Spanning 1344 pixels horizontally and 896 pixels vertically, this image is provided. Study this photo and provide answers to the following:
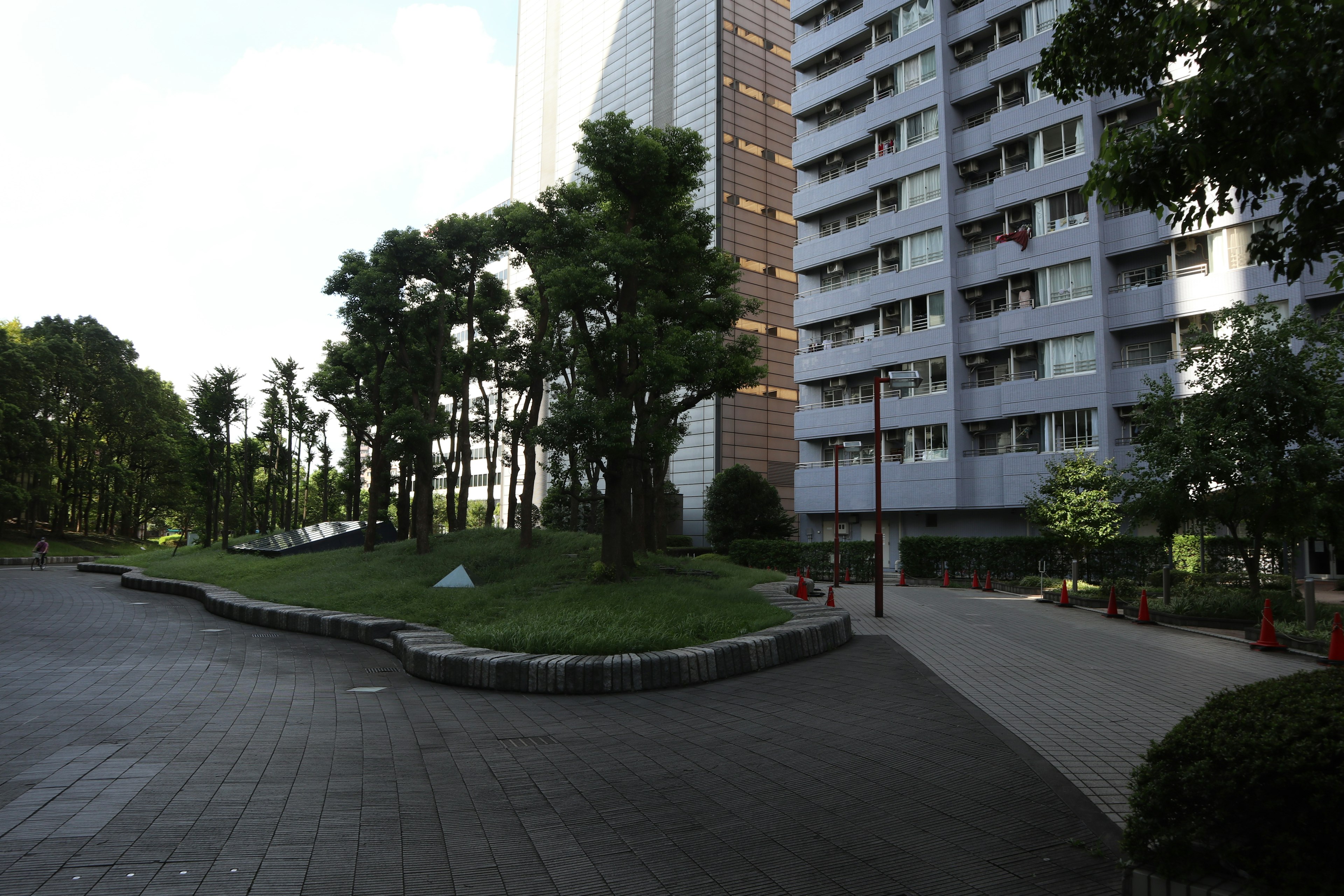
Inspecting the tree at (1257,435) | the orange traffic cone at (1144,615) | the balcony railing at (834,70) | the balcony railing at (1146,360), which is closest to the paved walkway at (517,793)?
the orange traffic cone at (1144,615)

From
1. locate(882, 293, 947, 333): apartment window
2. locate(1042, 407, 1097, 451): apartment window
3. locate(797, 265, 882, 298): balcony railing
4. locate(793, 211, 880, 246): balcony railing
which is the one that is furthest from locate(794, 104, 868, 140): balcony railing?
locate(1042, 407, 1097, 451): apartment window

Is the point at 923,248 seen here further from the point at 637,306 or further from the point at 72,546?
the point at 72,546

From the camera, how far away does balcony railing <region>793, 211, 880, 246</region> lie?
48406 millimetres

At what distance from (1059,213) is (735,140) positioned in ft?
101

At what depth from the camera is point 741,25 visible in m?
66.2

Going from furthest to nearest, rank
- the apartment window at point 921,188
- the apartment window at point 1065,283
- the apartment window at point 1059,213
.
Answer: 1. the apartment window at point 921,188
2. the apartment window at point 1059,213
3. the apartment window at point 1065,283

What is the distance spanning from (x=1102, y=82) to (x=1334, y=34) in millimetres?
2302

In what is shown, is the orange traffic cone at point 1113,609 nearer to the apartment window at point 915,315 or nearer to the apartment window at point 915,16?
the apartment window at point 915,315

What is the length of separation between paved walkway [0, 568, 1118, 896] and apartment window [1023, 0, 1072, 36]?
133 ft

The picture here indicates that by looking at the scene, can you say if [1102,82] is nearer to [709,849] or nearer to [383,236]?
[709,849]

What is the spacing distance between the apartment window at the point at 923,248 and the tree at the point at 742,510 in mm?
15019

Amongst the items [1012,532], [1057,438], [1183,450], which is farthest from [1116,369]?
[1183,450]

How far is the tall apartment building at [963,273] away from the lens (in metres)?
36.8

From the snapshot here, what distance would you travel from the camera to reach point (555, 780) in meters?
6.15
